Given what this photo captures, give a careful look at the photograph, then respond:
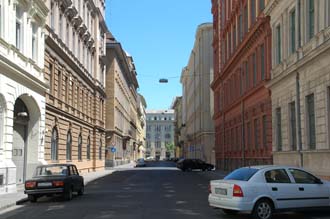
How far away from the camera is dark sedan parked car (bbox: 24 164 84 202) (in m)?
19.2

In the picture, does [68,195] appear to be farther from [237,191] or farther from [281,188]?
[281,188]

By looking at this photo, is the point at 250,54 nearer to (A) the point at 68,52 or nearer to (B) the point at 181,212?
(A) the point at 68,52

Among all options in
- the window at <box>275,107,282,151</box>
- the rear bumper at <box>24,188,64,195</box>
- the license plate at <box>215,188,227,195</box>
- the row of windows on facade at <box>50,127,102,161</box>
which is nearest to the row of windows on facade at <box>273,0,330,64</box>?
the window at <box>275,107,282,151</box>

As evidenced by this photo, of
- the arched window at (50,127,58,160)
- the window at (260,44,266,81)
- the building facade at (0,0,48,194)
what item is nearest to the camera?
the building facade at (0,0,48,194)

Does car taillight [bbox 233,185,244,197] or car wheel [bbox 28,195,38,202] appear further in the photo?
car wheel [bbox 28,195,38,202]

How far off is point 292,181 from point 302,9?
12.9 metres

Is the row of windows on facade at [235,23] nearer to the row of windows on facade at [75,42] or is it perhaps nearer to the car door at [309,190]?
the row of windows on facade at [75,42]

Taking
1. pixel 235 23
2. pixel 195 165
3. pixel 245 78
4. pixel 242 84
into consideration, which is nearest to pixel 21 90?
pixel 245 78

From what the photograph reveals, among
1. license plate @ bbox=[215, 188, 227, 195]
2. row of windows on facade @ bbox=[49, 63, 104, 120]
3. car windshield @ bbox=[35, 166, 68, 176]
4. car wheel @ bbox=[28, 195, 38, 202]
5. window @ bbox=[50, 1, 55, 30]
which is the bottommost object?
car wheel @ bbox=[28, 195, 38, 202]

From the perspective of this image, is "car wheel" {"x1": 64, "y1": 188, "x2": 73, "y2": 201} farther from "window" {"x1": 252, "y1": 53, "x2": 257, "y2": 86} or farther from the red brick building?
"window" {"x1": 252, "y1": 53, "x2": 257, "y2": 86}

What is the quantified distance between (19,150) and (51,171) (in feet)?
27.0

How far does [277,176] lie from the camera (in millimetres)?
13445

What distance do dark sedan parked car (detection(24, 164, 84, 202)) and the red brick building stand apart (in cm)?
1445

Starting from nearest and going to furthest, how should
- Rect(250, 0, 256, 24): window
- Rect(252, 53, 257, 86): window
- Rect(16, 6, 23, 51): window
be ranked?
Rect(16, 6, 23, 51): window
Rect(252, 53, 257, 86): window
Rect(250, 0, 256, 24): window
